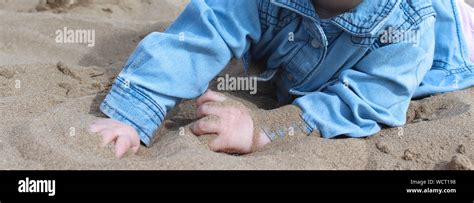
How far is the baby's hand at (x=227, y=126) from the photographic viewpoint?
163 centimetres

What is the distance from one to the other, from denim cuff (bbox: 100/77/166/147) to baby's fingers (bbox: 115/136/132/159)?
8cm

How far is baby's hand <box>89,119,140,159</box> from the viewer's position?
59.5 inches

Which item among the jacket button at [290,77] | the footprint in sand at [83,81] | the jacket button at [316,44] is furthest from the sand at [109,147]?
the jacket button at [316,44]

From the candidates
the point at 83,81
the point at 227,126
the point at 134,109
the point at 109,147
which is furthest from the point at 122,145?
the point at 83,81

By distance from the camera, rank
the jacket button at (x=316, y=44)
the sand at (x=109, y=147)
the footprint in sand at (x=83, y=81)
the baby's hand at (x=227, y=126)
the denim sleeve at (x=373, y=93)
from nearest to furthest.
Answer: the sand at (x=109, y=147) → the baby's hand at (x=227, y=126) → the denim sleeve at (x=373, y=93) → the jacket button at (x=316, y=44) → the footprint in sand at (x=83, y=81)

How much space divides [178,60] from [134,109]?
18cm

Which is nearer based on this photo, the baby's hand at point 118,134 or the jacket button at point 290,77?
the baby's hand at point 118,134

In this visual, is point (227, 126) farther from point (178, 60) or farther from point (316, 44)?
point (316, 44)

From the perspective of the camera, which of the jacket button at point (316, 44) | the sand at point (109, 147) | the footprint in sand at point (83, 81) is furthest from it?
the footprint in sand at point (83, 81)

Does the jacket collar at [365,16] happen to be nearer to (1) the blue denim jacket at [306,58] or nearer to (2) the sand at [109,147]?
(1) the blue denim jacket at [306,58]

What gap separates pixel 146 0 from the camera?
329cm
